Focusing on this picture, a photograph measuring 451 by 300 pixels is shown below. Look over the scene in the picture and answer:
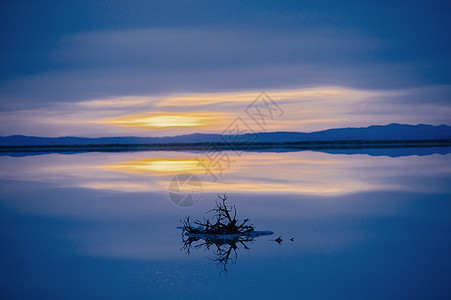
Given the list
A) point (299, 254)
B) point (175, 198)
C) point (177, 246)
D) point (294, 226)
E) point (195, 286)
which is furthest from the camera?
point (175, 198)

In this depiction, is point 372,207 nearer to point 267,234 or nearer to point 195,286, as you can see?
point 267,234

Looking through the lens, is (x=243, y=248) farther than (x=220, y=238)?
No

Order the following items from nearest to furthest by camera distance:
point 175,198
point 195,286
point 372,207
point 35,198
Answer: point 195,286
point 372,207
point 175,198
point 35,198

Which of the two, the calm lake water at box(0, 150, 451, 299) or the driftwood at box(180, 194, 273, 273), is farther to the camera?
the driftwood at box(180, 194, 273, 273)

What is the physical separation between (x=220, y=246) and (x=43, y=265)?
1.94 metres

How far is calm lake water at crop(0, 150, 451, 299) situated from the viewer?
493cm

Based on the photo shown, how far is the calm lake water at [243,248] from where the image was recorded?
16.2 feet

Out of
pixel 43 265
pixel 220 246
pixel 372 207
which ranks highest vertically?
pixel 372 207

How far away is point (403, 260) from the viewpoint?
5.71 metres

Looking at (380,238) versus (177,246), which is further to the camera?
(380,238)

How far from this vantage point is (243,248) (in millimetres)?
6230

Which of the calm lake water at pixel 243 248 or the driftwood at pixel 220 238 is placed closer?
the calm lake water at pixel 243 248

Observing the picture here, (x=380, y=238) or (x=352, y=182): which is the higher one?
(x=352, y=182)

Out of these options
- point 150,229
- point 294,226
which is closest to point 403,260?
point 294,226
